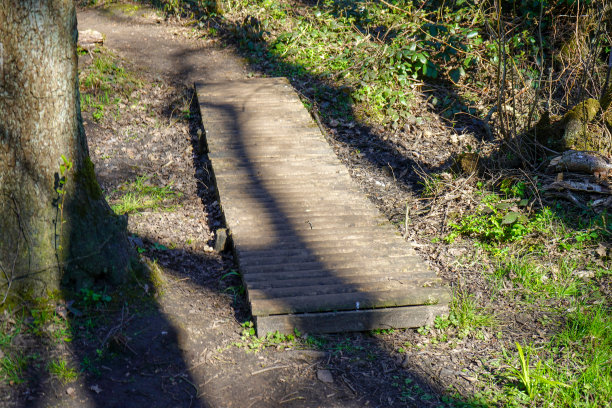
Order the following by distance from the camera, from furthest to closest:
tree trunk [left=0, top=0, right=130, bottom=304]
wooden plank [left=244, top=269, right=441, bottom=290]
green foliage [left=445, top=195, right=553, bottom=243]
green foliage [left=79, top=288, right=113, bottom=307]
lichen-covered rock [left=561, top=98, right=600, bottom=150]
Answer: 1. lichen-covered rock [left=561, top=98, right=600, bottom=150]
2. green foliage [left=445, top=195, right=553, bottom=243]
3. wooden plank [left=244, top=269, right=441, bottom=290]
4. green foliage [left=79, top=288, right=113, bottom=307]
5. tree trunk [left=0, top=0, right=130, bottom=304]

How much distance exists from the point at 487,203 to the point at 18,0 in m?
4.27

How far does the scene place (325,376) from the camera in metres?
3.50

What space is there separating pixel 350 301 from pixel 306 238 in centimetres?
92

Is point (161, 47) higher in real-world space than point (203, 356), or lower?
higher

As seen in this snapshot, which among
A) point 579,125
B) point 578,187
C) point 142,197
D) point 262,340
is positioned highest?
point 579,125

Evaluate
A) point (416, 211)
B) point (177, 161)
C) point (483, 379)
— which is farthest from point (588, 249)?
point (177, 161)

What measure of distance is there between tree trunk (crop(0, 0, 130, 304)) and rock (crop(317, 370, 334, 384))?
1542 millimetres

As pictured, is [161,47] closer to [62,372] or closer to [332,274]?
[332,274]

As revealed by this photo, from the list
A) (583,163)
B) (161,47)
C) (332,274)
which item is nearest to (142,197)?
(332,274)

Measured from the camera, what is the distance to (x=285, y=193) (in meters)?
5.35

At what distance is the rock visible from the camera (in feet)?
11.4

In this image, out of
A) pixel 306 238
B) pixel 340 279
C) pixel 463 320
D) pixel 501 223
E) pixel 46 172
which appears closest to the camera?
pixel 46 172

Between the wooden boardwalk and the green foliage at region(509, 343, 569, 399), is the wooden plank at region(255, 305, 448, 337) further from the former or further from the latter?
the green foliage at region(509, 343, 569, 399)

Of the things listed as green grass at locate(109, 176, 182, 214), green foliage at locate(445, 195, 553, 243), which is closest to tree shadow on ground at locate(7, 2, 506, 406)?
green grass at locate(109, 176, 182, 214)
